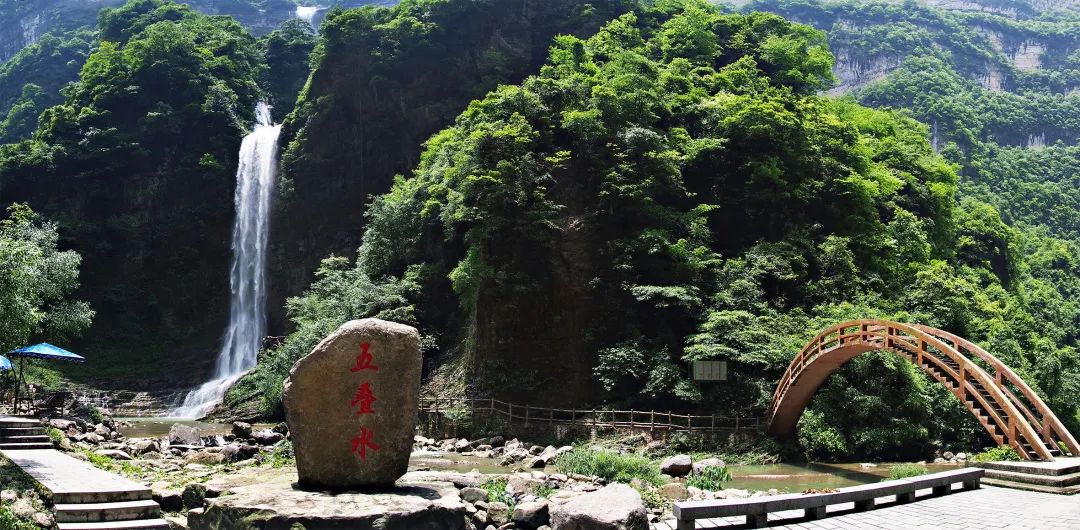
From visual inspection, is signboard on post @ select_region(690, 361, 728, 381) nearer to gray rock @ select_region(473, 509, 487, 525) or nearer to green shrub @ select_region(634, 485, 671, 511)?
green shrub @ select_region(634, 485, 671, 511)

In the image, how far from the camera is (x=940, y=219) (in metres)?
32.2

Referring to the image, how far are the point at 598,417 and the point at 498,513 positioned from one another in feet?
41.1

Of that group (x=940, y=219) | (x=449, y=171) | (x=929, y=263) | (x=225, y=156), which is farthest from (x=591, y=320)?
(x=225, y=156)

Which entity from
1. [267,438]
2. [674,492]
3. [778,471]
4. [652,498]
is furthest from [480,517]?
[267,438]

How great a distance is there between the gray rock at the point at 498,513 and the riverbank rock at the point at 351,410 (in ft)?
5.97

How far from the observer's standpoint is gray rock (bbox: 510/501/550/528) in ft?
→ 34.1

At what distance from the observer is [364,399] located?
30.2 feet

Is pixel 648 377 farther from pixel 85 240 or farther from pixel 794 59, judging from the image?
pixel 85 240

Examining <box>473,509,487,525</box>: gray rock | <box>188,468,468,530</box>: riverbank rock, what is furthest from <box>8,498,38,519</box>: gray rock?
<box>473,509,487,525</box>: gray rock

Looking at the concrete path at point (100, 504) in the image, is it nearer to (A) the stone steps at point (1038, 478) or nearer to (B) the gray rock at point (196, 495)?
(B) the gray rock at point (196, 495)

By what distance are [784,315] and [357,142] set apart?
2580 centimetres

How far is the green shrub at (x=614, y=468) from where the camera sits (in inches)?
573

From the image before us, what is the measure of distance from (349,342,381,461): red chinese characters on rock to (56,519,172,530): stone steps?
8.06 feet

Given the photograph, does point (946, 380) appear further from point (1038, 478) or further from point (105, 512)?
point (105, 512)
